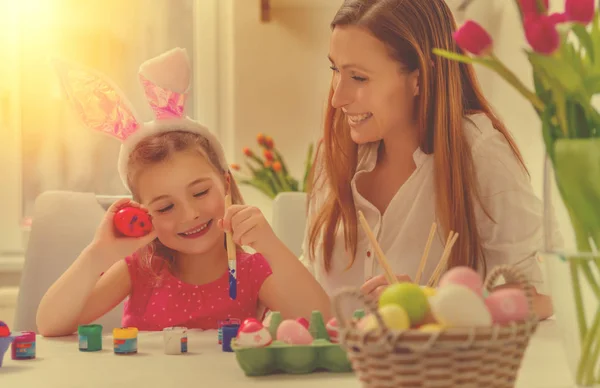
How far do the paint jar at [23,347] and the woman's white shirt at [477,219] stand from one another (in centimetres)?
70

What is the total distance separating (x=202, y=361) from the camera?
3.22ft

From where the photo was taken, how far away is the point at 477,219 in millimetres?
1473

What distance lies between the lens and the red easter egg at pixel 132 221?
145 centimetres

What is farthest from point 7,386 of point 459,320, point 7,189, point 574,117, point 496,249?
point 7,189

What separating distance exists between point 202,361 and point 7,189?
82.7 inches

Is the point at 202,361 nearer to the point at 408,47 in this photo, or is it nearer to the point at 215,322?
the point at 215,322

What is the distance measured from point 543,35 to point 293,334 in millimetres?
434

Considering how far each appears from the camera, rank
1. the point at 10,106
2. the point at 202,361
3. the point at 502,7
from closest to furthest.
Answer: the point at 202,361, the point at 502,7, the point at 10,106

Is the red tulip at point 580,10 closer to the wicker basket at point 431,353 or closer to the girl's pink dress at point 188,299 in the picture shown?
the wicker basket at point 431,353

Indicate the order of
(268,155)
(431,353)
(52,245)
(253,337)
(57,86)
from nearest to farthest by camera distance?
1. (431,353)
2. (253,337)
3. (52,245)
4. (268,155)
5. (57,86)

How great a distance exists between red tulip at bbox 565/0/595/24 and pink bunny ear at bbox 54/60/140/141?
923 millimetres

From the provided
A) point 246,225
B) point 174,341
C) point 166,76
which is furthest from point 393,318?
A: point 166,76

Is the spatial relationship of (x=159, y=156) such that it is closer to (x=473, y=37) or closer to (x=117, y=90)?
(x=117, y=90)

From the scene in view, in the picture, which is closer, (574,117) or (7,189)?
(574,117)
